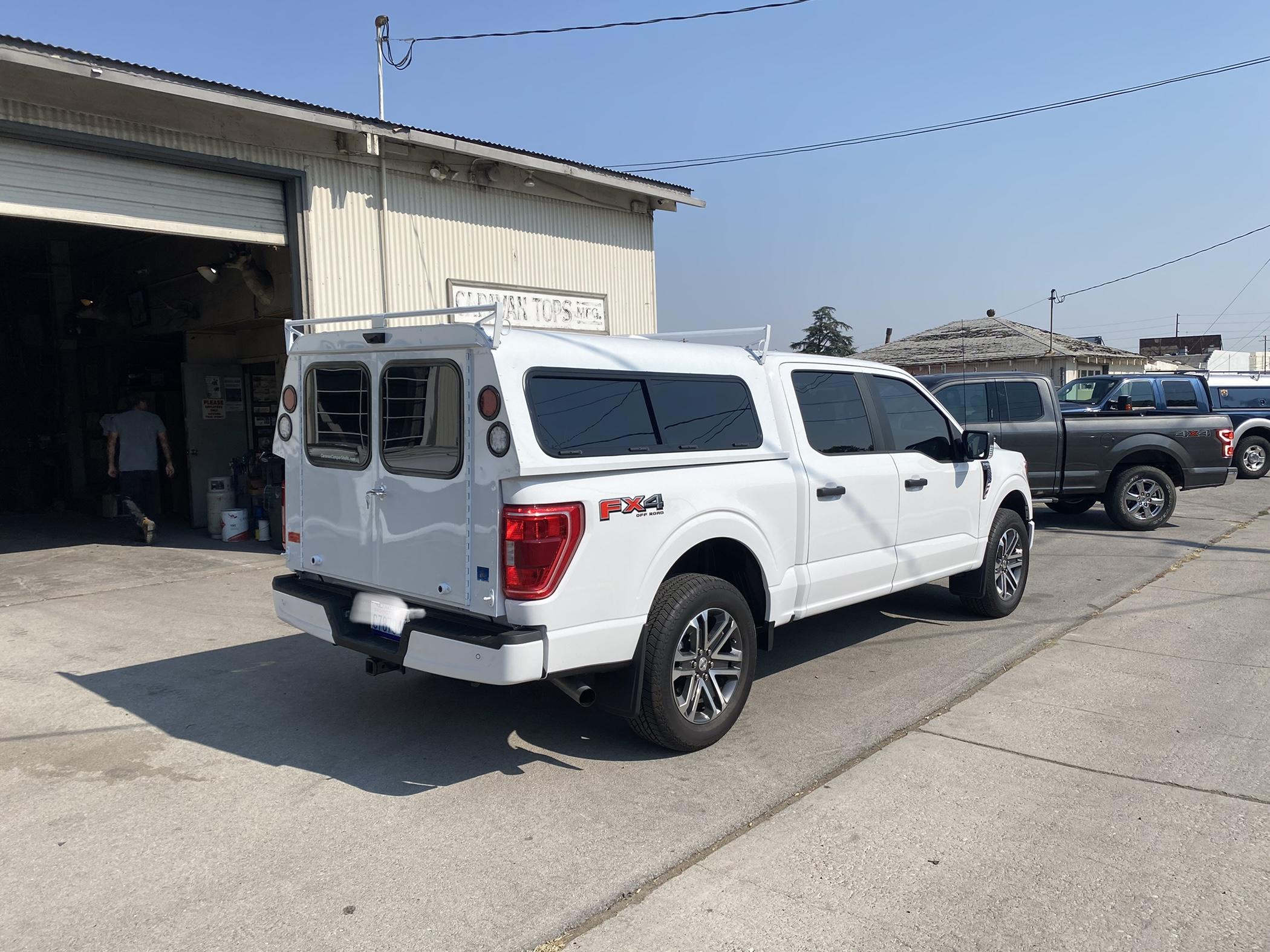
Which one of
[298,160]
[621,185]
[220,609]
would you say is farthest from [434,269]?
[220,609]

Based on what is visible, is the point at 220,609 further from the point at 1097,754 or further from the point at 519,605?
the point at 1097,754

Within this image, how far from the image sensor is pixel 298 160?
9.91 m

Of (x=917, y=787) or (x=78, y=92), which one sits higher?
(x=78, y=92)

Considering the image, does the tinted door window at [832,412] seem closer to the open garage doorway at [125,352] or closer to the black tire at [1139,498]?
the black tire at [1139,498]

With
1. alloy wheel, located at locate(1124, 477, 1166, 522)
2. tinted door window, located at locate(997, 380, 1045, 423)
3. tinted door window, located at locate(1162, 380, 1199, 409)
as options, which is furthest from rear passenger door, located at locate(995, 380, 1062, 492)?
tinted door window, located at locate(1162, 380, 1199, 409)

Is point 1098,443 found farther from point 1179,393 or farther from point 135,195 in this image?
point 135,195

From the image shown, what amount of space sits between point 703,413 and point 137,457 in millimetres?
9401

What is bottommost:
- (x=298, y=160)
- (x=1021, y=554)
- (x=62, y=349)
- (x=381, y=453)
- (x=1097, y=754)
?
(x=1097, y=754)

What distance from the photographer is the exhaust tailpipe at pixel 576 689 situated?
4172mm

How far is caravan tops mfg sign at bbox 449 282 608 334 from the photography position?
11.6 meters

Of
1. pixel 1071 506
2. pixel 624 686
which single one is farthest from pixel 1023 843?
pixel 1071 506

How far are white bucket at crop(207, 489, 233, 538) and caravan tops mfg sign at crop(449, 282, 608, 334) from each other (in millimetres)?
3841

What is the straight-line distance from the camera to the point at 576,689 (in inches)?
165

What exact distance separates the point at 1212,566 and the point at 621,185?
27.7 feet
